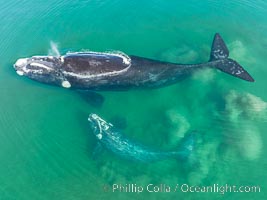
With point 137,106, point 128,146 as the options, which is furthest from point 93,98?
point 128,146

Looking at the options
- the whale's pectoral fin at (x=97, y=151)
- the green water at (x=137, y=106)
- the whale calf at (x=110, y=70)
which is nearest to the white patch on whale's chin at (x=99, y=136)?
the whale's pectoral fin at (x=97, y=151)

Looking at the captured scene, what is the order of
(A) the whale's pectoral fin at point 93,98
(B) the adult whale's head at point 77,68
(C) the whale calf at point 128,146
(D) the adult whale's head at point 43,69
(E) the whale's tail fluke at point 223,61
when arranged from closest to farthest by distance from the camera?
(C) the whale calf at point 128,146, (E) the whale's tail fluke at point 223,61, (B) the adult whale's head at point 77,68, (A) the whale's pectoral fin at point 93,98, (D) the adult whale's head at point 43,69

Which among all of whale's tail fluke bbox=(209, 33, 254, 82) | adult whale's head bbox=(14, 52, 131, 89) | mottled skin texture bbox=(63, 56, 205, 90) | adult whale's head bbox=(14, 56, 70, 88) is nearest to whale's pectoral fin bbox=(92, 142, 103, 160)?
mottled skin texture bbox=(63, 56, 205, 90)

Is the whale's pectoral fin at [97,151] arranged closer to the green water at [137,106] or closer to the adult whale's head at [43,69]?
the green water at [137,106]

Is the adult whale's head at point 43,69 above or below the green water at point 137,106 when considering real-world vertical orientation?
above

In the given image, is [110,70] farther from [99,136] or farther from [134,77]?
[99,136]

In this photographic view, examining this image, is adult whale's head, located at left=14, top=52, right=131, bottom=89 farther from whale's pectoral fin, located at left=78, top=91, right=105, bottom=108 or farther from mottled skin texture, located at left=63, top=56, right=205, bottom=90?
whale's pectoral fin, located at left=78, top=91, right=105, bottom=108

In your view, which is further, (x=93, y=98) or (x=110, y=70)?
(x=93, y=98)
